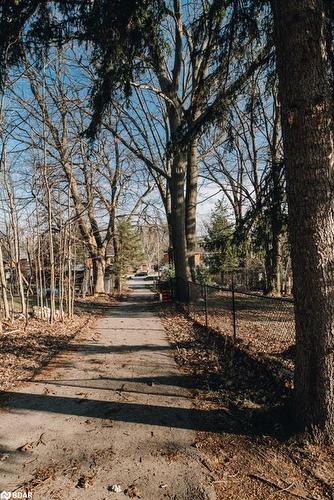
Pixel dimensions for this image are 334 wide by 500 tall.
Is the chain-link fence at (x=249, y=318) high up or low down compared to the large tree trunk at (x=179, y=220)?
down

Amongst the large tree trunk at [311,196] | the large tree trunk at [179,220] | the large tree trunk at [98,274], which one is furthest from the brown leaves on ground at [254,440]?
the large tree trunk at [98,274]

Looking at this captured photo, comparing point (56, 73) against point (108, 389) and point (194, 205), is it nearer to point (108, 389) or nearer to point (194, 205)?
point (194, 205)

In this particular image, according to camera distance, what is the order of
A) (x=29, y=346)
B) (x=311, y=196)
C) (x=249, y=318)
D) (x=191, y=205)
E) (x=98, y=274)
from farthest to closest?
1. (x=98, y=274)
2. (x=191, y=205)
3. (x=249, y=318)
4. (x=29, y=346)
5. (x=311, y=196)

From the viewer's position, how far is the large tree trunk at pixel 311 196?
11.0 ft

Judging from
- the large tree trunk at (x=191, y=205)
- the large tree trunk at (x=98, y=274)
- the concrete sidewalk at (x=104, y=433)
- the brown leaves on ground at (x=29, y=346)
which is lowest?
the concrete sidewalk at (x=104, y=433)

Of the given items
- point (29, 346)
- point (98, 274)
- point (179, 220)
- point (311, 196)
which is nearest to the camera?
point (311, 196)

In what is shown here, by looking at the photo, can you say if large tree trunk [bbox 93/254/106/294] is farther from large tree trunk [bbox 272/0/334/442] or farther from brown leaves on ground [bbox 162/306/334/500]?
large tree trunk [bbox 272/0/334/442]

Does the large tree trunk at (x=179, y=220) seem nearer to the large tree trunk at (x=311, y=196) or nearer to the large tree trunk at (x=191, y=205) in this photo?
the large tree trunk at (x=191, y=205)

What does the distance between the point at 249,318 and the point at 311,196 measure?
8.55 meters

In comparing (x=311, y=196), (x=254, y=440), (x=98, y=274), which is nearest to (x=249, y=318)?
(x=254, y=440)

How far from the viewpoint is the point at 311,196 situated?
11.2ft

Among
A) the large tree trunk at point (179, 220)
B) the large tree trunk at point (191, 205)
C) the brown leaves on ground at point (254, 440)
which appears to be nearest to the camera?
the brown leaves on ground at point (254, 440)

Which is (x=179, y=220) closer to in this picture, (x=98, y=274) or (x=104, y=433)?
(x=98, y=274)

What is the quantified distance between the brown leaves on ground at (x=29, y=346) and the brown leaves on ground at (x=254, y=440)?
8.51 feet
